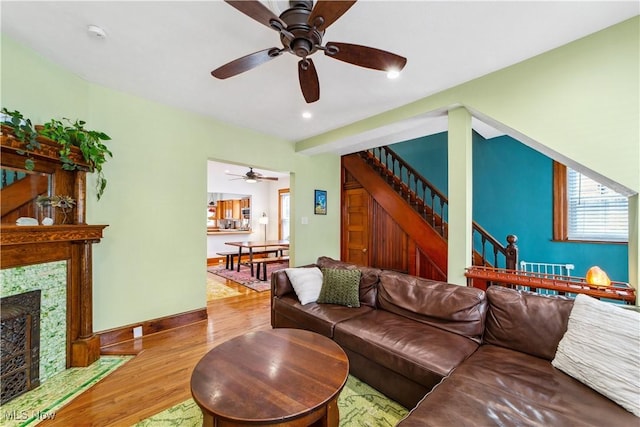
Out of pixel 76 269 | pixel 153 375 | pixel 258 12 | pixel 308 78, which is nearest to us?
pixel 258 12

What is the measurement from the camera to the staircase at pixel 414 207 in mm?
3984

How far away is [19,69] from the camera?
2059mm

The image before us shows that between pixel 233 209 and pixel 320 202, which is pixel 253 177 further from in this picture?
pixel 233 209

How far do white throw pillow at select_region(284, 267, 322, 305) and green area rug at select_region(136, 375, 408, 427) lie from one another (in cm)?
95

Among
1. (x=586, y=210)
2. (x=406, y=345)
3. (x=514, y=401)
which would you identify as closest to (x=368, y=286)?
(x=406, y=345)

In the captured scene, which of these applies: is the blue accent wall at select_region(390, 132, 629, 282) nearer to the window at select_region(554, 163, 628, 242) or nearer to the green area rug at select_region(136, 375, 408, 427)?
the window at select_region(554, 163, 628, 242)

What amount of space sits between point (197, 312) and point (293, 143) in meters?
2.92

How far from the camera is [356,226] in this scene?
204 inches

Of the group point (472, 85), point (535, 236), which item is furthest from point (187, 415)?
point (535, 236)

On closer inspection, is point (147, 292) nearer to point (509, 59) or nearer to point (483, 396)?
point (483, 396)

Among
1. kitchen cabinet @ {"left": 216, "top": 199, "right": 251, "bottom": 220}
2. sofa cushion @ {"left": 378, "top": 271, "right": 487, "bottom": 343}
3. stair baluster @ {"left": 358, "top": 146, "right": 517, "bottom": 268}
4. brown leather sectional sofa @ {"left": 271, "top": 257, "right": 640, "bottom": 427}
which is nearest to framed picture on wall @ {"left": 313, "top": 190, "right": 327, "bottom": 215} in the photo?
A: stair baluster @ {"left": 358, "top": 146, "right": 517, "bottom": 268}

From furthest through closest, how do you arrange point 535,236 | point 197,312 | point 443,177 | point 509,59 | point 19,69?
1. point 443,177
2. point 535,236
3. point 197,312
4. point 509,59
5. point 19,69

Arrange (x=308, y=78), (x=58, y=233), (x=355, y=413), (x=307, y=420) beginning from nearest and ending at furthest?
(x=307, y=420)
(x=355, y=413)
(x=308, y=78)
(x=58, y=233)

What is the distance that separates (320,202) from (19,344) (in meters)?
3.87
